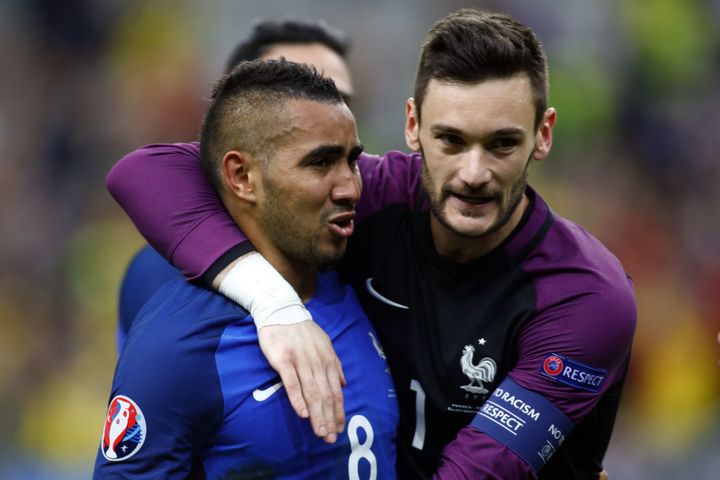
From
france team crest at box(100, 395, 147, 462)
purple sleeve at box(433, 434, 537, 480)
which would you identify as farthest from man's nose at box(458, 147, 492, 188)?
france team crest at box(100, 395, 147, 462)

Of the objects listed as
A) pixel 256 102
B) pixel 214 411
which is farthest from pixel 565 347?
pixel 256 102

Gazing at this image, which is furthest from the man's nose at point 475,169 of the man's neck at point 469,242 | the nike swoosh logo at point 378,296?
the nike swoosh logo at point 378,296

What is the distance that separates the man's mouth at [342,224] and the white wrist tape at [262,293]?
195 mm

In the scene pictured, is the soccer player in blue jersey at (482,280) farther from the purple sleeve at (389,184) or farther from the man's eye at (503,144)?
the purple sleeve at (389,184)

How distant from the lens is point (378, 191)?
9.64 ft

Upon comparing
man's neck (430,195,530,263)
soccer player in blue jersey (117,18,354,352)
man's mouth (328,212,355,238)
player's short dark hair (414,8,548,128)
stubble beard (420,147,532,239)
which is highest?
player's short dark hair (414,8,548,128)

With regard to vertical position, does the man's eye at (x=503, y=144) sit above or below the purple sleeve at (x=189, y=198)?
above

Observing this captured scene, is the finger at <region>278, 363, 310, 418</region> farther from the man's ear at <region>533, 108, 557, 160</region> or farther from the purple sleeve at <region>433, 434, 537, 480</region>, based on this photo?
the man's ear at <region>533, 108, 557, 160</region>

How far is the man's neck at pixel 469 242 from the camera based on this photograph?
2.72 meters

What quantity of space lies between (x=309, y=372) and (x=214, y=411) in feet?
0.85

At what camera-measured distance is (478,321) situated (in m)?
2.63

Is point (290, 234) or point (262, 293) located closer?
point (262, 293)

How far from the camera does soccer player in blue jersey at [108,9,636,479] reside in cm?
256

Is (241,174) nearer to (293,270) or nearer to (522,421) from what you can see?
(293,270)
